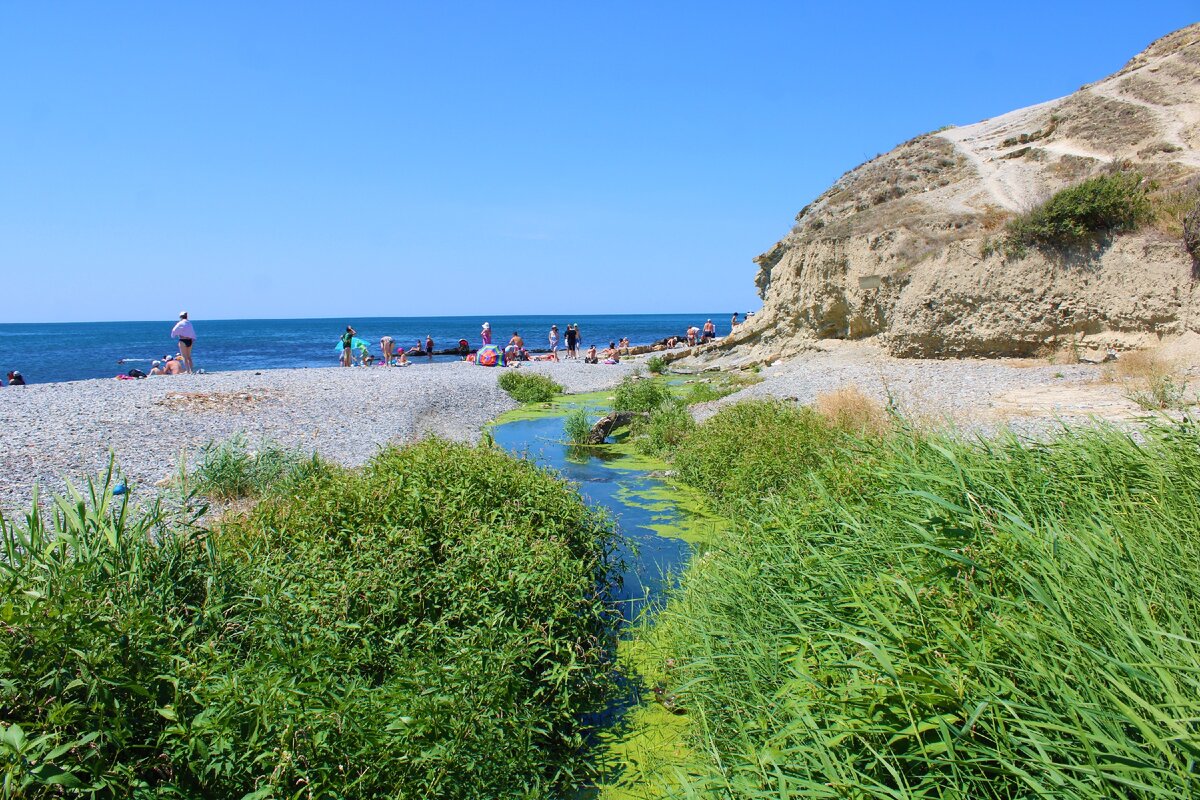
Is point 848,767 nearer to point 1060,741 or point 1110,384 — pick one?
point 1060,741

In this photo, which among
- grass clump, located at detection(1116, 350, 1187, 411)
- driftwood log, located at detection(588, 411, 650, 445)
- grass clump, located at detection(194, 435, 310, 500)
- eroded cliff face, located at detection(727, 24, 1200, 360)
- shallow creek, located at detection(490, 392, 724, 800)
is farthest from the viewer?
eroded cliff face, located at detection(727, 24, 1200, 360)

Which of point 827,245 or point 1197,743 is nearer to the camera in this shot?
point 1197,743

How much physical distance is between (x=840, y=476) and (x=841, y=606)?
2689 mm

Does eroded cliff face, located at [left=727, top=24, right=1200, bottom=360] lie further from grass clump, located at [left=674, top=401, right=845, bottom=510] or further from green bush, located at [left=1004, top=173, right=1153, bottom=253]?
grass clump, located at [left=674, top=401, right=845, bottom=510]

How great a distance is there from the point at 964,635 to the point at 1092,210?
1845 centimetres

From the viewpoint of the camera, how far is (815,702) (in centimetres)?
331

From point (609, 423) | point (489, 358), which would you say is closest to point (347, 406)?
point (609, 423)

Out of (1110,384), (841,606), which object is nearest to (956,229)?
(1110,384)

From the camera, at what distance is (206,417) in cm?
1603

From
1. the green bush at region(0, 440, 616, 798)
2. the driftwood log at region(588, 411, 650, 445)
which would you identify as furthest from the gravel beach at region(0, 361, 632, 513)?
the green bush at region(0, 440, 616, 798)

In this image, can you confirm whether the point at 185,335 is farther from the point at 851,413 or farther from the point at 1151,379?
the point at 1151,379

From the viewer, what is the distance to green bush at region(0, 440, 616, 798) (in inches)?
130

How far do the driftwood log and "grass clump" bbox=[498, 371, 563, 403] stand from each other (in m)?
6.43

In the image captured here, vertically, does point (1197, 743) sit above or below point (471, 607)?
above
